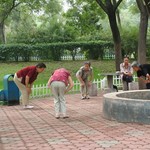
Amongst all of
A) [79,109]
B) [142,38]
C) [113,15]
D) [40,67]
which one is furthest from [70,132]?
[113,15]

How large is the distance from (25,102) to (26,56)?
62.6 ft

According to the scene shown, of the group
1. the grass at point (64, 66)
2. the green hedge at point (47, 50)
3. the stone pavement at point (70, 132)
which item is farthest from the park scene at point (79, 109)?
the green hedge at point (47, 50)

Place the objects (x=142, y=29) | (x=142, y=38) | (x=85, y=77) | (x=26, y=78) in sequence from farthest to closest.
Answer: (x=142, y=38), (x=142, y=29), (x=85, y=77), (x=26, y=78)

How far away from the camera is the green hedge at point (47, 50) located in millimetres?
29750

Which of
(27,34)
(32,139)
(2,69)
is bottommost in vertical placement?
(32,139)

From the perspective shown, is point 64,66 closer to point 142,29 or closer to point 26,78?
point 142,29

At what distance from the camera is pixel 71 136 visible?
6.97 meters

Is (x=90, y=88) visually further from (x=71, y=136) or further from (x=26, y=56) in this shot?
(x=26, y=56)

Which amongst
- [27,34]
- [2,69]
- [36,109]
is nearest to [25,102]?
[36,109]

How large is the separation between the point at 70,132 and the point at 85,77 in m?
6.14

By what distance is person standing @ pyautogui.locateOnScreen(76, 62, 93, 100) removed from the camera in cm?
1305

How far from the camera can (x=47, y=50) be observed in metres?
30.6

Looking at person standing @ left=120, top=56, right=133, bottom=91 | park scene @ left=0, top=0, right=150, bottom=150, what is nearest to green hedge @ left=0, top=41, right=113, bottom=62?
park scene @ left=0, top=0, right=150, bottom=150

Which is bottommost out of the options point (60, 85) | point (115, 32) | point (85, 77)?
point (60, 85)
